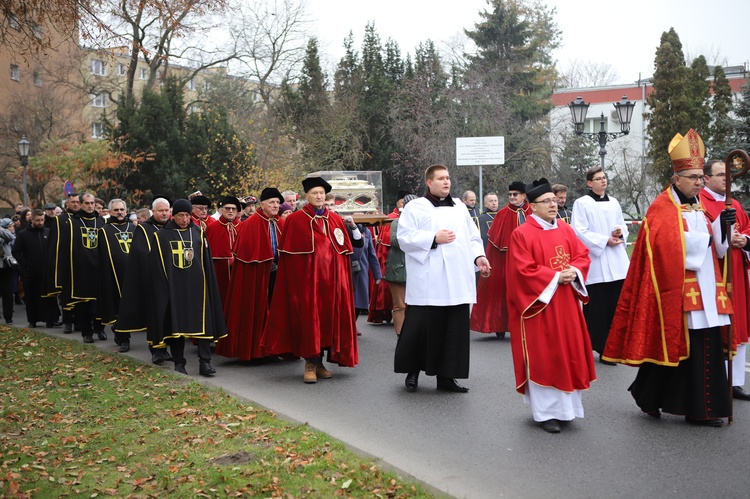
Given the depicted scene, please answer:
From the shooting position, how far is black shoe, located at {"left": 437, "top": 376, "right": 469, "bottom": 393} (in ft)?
28.2

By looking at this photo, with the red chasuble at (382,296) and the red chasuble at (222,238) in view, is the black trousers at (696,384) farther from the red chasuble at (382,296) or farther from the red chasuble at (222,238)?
the red chasuble at (382,296)

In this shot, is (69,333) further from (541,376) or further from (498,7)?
(498,7)

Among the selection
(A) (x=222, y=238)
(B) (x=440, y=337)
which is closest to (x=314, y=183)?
(B) (x=440, y=337)

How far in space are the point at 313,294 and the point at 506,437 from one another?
10.8 feet

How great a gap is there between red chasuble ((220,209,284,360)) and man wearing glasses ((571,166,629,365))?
3.86m

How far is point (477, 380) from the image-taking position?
9.19 metres

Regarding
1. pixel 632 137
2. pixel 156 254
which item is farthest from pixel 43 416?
pixel 632 137

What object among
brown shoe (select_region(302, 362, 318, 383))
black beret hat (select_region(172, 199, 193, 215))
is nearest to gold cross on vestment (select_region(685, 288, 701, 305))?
brown shoe (select_region(302, 362, 318, 383))

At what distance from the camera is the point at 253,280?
35.7 ft

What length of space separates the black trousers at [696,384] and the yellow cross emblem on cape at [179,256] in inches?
215

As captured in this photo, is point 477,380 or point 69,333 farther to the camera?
point 69,333

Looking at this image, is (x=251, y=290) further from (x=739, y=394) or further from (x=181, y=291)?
(x=739, y=394)

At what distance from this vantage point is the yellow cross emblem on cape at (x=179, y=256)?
33.1 ft

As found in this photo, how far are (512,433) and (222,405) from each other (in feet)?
8.93
